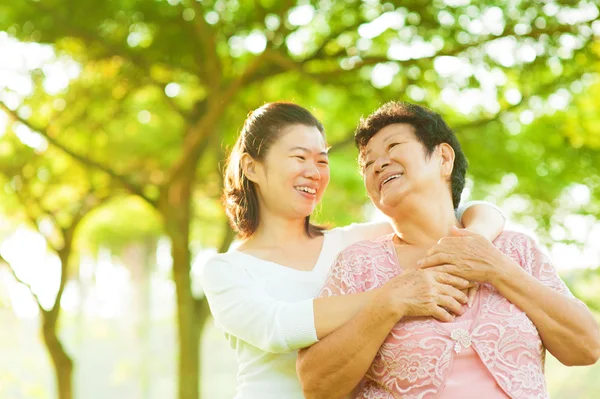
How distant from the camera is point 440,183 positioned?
8.25 feet

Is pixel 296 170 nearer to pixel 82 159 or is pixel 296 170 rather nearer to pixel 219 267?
pixel 219 267

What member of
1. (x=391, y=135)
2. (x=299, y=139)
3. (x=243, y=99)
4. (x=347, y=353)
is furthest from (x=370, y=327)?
(x=243, y=99)

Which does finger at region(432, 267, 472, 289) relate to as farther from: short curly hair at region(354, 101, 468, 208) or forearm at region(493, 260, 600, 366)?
short curly hair at region(354, 101, 468, 208)

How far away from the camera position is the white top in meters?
2.38

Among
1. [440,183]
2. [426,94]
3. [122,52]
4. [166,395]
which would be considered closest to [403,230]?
[440,183]

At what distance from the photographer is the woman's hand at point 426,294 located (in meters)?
2.16

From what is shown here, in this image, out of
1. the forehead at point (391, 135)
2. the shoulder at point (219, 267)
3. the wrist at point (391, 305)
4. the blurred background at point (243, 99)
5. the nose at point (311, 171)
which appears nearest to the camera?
the wrist at point (391, 305)

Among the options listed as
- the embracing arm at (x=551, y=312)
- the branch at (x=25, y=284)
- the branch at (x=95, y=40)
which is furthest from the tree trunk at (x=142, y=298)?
the embracing arm at (x=551, y=312)

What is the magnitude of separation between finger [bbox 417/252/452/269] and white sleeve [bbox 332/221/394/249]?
658 millimetres

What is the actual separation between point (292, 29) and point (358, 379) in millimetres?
5440

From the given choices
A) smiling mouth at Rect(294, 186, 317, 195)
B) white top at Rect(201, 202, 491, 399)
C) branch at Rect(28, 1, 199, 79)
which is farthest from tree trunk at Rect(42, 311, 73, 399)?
smiling mouth at Rect(294, 186, 317, 195)

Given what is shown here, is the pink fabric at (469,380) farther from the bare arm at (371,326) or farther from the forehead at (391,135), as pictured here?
the forehead at (391,135)

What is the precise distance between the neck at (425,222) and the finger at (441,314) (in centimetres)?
34

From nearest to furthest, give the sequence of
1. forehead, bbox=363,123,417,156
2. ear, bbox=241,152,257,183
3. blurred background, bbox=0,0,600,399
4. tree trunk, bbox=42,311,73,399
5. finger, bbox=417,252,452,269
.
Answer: finger, bbox=417,252,452,269 → forehead, bbox=363,123,417,156 → ear, bbox=241,152,257,183 → blurred background, bbox=0,0,600,399 → tree trunk, bbox=42,311,73,399
